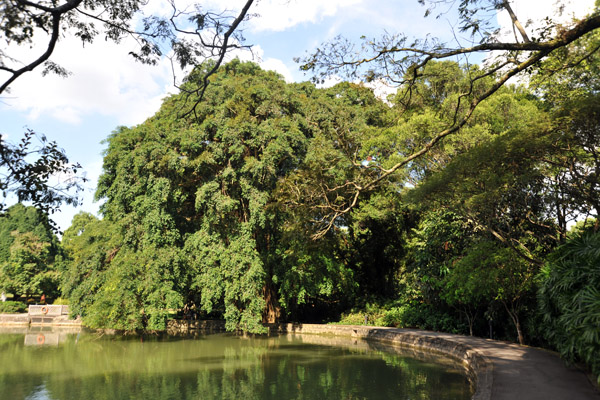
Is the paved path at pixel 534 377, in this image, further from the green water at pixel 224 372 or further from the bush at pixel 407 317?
the bush at pixel 407 317

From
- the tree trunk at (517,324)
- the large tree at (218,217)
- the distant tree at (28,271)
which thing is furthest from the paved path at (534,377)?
the distant tree at (28,271)

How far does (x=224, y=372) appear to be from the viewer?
11.5 meters

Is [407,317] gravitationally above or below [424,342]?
above

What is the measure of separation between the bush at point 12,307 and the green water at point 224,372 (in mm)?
13008

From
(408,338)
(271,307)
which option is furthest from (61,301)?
(408,338)

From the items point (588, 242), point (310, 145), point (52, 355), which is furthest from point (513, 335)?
point (52, 355)

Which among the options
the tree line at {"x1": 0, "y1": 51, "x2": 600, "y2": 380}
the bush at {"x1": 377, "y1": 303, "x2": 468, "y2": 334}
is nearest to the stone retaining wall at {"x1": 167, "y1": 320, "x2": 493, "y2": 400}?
the bush at {"x1": 377, "y1": 303, "x2": 468, "y2": 334}

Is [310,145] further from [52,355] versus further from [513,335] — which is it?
[52,355]

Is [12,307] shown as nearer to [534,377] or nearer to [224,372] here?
[224,372]

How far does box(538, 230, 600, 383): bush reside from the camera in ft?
20.7

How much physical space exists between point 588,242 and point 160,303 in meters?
14.0

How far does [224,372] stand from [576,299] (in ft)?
27.1

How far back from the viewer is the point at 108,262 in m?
19.7

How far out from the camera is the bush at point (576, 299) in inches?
248
